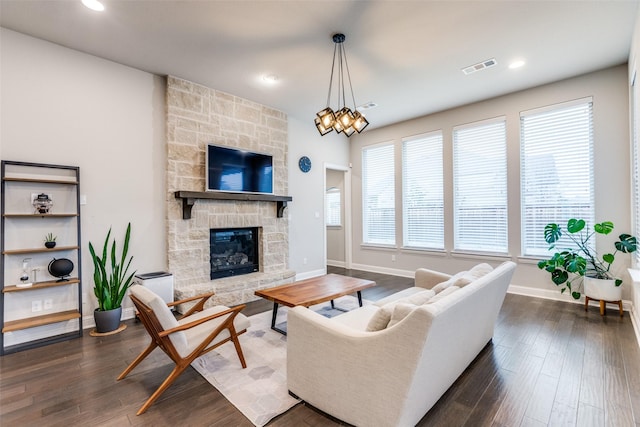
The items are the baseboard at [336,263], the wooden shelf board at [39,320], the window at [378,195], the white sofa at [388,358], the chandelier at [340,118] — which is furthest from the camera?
the baseboard at [336,263]

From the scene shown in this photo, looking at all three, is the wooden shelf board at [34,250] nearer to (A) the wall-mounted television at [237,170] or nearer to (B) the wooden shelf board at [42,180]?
(B) the wooden shelf board at [42,180]

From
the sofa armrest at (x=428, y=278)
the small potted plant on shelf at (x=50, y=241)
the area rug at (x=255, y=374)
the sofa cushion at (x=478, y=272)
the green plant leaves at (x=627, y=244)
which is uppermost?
the small potted plant on shelf at (x=50, y=241)

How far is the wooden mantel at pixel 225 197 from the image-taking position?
4004 millimetres

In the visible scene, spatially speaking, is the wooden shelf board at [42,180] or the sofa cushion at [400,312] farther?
the wooden shelf board at [42,180]

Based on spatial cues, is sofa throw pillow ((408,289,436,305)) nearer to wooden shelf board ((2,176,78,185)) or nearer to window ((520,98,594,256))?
window ((520,98,594,256))

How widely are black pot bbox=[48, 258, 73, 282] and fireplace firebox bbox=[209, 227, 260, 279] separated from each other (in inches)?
67.5

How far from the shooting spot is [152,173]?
3.90m

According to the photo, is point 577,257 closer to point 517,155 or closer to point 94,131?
point 517,155

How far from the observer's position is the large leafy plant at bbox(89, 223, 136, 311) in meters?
3.25

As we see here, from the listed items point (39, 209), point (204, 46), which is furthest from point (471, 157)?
point (39, 209)

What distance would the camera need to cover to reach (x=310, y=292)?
3.22 m

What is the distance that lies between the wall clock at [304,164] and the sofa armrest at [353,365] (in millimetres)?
4107

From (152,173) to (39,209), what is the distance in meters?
1.21

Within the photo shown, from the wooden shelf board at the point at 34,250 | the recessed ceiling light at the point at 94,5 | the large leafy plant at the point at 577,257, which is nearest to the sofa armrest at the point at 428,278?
the large leafy plant at the point at 577,257
